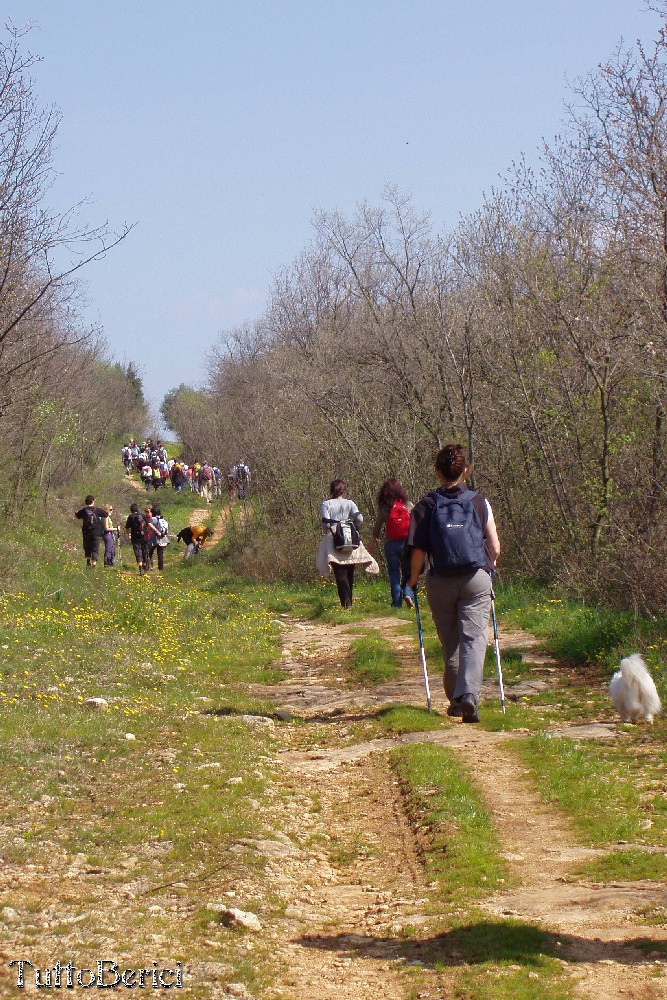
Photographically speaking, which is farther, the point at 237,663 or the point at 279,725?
the point at 237,663

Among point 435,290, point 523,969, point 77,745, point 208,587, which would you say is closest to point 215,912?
point 523,969

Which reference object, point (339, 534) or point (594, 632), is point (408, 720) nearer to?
point (594, 632)

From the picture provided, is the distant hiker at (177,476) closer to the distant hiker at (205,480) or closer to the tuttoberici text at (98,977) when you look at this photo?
the distant hiker at (205,480)

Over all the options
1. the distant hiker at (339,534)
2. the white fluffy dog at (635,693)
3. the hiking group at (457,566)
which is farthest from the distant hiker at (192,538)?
the white fluffy dog at (635,693)

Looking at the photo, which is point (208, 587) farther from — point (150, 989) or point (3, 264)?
point (150, 989)

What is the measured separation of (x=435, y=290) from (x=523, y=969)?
1772cm

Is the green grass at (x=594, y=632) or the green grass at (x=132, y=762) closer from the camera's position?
the green grass at (x=132, y=762)

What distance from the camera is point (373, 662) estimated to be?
1055cm

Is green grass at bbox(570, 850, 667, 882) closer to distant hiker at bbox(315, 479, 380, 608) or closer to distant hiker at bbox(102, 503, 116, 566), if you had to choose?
distant hiker at bbox(315, 479, 380, 608)

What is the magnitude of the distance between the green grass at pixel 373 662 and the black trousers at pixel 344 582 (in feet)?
8.88

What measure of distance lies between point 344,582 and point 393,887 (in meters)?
9.72

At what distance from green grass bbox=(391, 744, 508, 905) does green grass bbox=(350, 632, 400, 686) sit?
2842mm

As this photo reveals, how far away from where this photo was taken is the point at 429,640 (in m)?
11.6

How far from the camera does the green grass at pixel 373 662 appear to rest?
33.2ft
